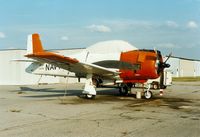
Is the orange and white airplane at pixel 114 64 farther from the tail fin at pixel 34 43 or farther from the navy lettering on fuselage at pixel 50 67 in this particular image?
the tail fin at pixel 34 43

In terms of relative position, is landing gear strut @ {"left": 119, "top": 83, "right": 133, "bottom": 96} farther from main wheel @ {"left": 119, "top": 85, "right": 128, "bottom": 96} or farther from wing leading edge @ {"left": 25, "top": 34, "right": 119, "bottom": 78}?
wing leading edge @ {"left": 25, "top": 34, "right": 119, "bottom": 78}

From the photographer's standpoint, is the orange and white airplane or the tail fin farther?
the tail fin

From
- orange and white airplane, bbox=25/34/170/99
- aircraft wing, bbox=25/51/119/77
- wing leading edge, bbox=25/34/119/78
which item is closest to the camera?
wing leading edge, bbox=25/34/119/78

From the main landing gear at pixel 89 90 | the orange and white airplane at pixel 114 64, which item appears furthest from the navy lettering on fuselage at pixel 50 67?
the main landing gear at pixel 89 90

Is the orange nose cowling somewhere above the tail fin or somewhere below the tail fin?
below

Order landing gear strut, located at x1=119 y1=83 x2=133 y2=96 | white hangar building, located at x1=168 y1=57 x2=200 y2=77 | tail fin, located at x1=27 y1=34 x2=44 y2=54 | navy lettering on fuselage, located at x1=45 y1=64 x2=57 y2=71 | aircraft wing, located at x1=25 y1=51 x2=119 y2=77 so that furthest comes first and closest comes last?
1. white hangar building, located at x1=168 y1=57 x2=200 y2=77
2. tail fin, located at x1=27 y1=34 x2=44 y2=54
3. navy lettering on fuselage, located at x1=45 y1=64 x2=57 y2=71
4. landing gear strut, located at x1=119 y1=83 x2=133 y2=96
5. aircraft wing, located at x1=25 y1=51 x2=119 y2=77

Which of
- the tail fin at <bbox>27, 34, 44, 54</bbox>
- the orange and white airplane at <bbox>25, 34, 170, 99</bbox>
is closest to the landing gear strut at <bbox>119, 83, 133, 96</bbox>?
the orange and white airplane at <bbox>25, 34, 170, 99</bbox>

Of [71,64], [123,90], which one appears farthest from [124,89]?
[71,64]

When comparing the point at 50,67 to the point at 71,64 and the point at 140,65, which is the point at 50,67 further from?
the point at 140,65

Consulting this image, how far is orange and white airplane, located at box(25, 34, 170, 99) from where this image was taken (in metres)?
15.0

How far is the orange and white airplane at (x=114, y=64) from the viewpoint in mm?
15008

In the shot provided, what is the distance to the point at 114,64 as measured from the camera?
52.3 ft

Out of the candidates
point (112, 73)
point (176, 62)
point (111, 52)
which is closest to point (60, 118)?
point (112, 73)

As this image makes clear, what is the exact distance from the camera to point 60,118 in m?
9.05
